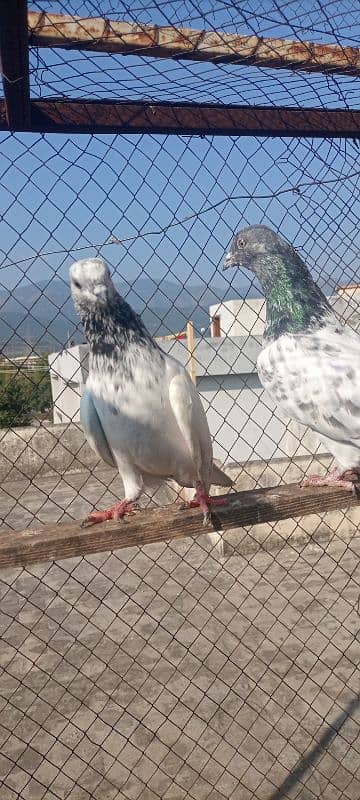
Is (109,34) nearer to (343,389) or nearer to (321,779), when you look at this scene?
(343,389)

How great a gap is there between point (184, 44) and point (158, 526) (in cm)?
177

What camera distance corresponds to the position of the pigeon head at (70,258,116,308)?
2.06m

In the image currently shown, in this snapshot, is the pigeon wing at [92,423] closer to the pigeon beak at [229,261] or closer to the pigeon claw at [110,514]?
the pigeon claw at [110,514]

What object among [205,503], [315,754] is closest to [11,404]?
[315,754]

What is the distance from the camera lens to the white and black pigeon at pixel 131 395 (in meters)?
2.21

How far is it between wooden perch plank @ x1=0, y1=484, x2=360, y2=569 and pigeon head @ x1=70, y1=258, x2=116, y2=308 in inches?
29.6

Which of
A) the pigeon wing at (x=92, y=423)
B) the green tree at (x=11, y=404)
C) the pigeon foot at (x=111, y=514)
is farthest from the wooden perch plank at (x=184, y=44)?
the green tree at (x=11, y=404)

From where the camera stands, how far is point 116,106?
240 centimetres

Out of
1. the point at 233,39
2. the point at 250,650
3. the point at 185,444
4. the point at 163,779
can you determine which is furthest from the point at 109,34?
the point at 250,650

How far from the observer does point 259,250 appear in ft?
9.04

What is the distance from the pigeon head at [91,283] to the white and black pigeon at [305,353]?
789mm

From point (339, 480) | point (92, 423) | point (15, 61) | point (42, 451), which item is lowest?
point (42, 451)

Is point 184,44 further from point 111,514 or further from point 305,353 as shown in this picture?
point 111,514

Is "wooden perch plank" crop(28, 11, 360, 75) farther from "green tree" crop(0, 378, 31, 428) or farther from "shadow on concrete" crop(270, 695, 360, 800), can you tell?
"green tree" crop(0, 378, 31, 428)
